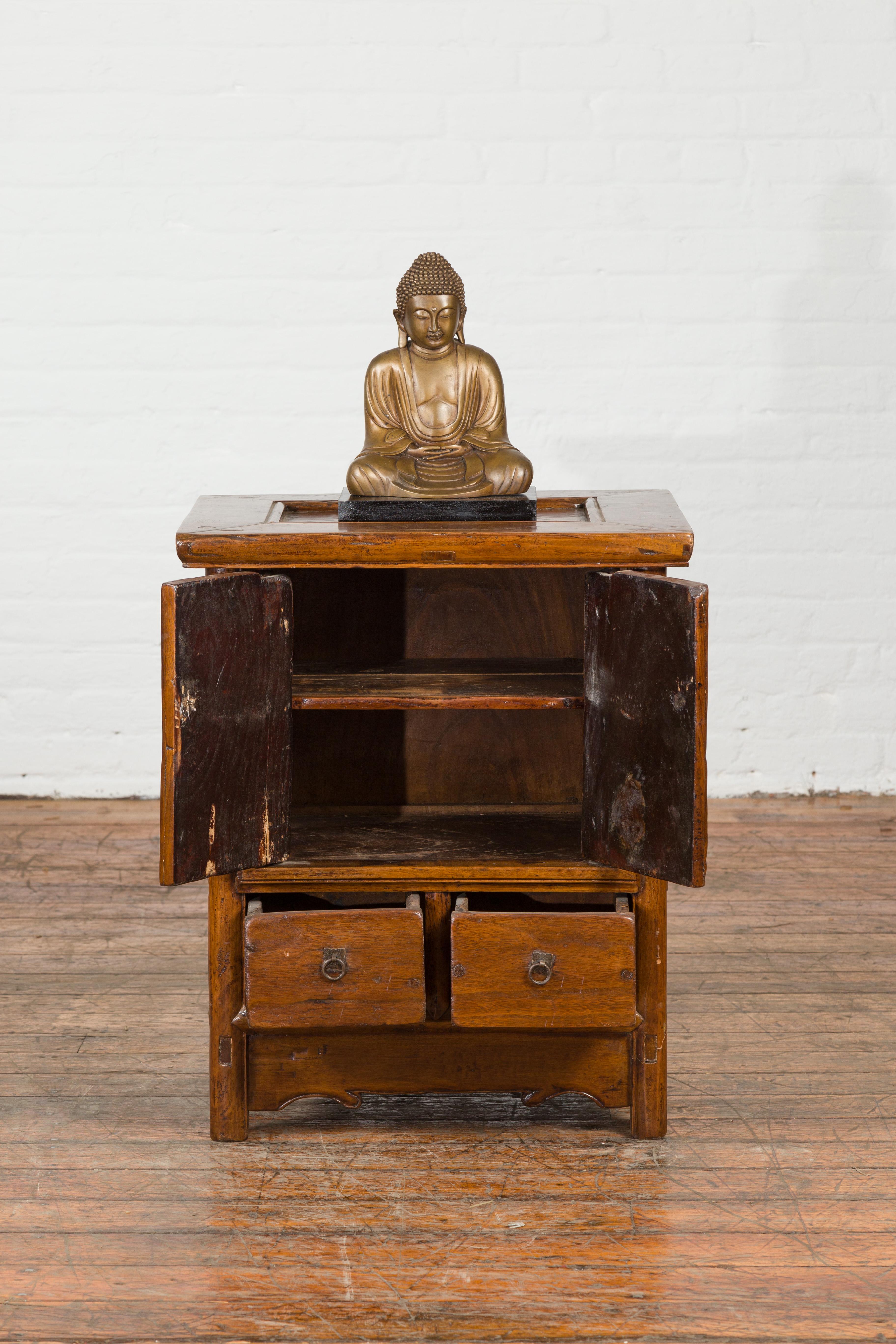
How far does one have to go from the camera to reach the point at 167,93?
416 cm

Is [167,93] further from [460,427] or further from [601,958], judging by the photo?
[601,958]

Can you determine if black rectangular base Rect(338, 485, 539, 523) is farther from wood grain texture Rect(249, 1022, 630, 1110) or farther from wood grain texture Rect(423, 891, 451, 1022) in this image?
wood grain texture Rect(249, 1022, 630, 1110)

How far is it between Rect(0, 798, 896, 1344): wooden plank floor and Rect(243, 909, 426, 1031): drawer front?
0.81 feet

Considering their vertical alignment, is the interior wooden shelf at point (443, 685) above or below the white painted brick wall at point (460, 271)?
below

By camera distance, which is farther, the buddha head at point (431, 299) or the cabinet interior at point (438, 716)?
the cabinet interior at point (438, 716)

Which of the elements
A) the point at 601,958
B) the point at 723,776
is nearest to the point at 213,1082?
the point at 601,958

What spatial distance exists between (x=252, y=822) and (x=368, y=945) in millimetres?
268

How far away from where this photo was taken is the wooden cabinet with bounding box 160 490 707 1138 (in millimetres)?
2289

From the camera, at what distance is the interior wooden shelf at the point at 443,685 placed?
2400 mm

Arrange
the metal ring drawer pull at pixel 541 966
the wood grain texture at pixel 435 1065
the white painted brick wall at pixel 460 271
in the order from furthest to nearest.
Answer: the white painted brick wall at pixel 460 271 → the wood grain texture at pixel 435 1065 → the metal ring drawer pull at pixel 541 966

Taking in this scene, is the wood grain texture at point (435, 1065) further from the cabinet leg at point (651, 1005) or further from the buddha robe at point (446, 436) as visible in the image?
the buddha robe at point (446, 436)

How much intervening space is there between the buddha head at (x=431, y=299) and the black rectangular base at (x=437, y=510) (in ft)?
Result: 1.03

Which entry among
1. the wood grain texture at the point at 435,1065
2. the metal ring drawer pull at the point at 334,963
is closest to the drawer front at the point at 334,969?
the metal ring drawer pull at the point at 334,963

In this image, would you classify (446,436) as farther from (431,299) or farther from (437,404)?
(431,299)
